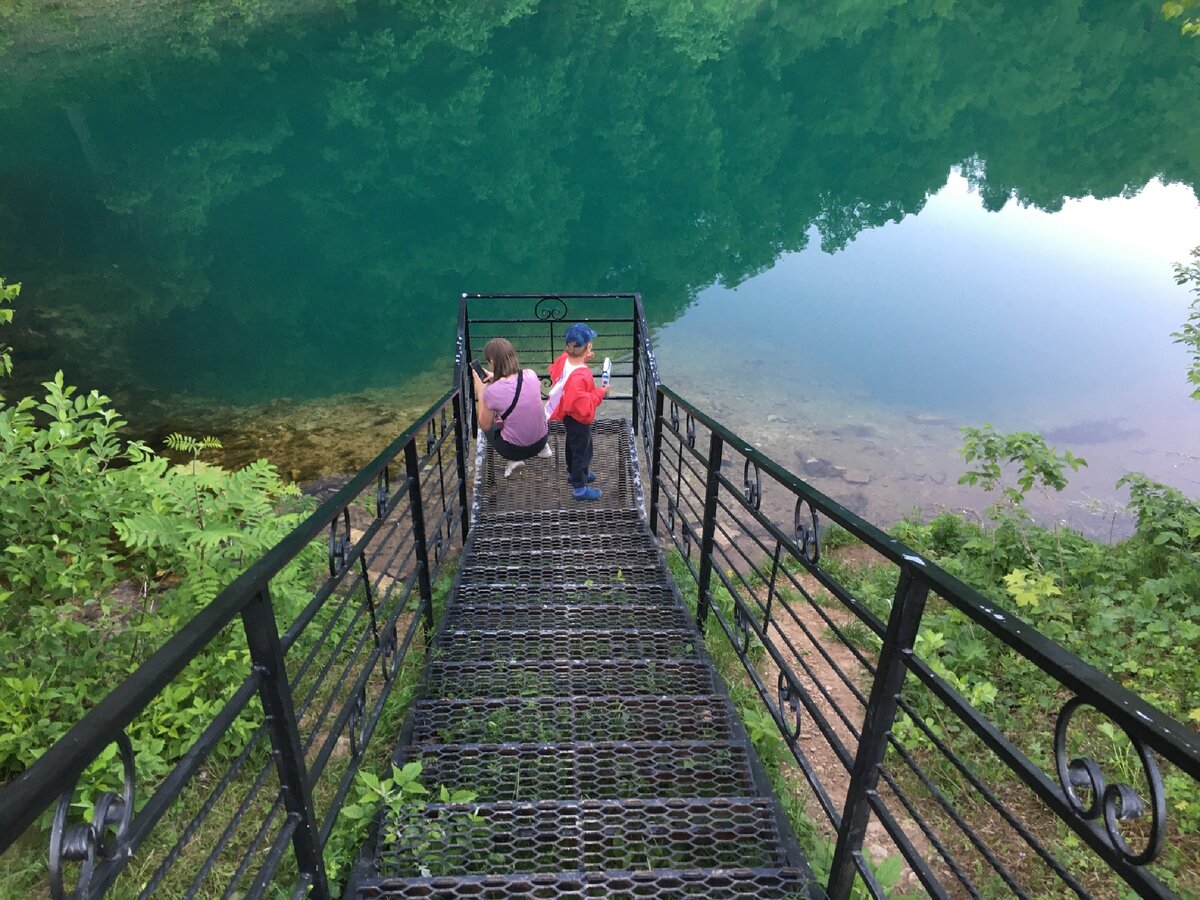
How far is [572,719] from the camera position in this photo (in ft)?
9.16

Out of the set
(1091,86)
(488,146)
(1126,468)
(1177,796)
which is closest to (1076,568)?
(1177,796)

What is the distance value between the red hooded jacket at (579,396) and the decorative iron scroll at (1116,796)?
14.3ft

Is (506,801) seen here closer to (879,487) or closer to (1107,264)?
(879,487)

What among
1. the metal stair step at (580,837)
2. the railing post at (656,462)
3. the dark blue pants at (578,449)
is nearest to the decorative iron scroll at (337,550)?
the metal stair step at (580,837)

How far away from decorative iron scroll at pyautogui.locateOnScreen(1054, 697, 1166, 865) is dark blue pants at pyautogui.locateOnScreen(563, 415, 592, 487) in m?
4.62

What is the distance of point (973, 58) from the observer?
120ft

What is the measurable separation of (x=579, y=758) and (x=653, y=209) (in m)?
20.5

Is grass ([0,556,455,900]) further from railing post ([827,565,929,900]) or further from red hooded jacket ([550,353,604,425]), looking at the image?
red hooded jacket ([550,353,604,425])

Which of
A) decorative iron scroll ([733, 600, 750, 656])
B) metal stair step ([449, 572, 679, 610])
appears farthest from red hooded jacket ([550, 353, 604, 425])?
decorative iron scroll ([733, 600, 750, 656])

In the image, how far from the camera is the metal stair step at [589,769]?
2402 mm

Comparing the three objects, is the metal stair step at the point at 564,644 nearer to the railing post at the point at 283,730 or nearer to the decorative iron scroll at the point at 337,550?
the decorative iron scroll at the point at 337,550

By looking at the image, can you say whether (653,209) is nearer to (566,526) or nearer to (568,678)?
(566,526)

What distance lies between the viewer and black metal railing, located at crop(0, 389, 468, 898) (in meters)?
0.95

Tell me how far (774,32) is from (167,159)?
31181mm
